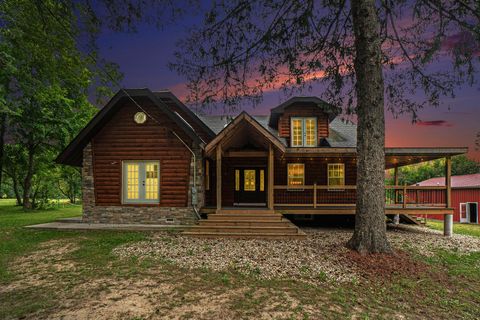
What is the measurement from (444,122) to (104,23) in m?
19.2

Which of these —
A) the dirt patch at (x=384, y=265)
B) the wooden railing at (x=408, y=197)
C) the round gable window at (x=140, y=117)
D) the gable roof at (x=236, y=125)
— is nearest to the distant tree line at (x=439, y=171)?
the wooden railing at (x=408, y=197)

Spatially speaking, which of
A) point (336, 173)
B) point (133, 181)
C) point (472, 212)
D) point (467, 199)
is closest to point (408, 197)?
point (336, 173)

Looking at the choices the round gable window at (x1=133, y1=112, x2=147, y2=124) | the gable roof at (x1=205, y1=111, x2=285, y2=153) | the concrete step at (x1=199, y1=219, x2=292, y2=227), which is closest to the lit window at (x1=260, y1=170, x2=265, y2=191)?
the gable roof at (x1=205, y1=111, x2=285, y2=153)

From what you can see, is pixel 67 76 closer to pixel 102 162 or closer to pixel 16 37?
pixel 16 37

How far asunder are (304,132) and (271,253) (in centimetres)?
832

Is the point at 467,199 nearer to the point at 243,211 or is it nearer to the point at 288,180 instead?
the point at 288,180

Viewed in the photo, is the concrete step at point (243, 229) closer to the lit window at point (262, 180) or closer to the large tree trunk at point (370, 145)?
the large tree trunk at point (370, 145)

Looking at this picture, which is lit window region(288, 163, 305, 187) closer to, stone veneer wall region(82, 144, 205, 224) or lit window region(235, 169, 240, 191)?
lit window region(235, 169, 240, 191)

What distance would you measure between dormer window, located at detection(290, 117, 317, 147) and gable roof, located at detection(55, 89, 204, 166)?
5240 millimetres

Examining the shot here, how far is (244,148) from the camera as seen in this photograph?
14.4m

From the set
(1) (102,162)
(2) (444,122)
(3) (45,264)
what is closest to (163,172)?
(1) (102,162)

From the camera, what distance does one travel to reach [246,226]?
390 inches

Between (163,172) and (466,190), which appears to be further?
(466,190)

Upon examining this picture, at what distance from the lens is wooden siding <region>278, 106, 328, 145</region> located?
550 inches
